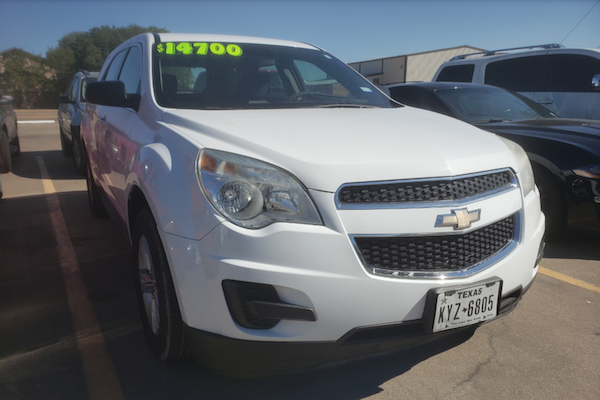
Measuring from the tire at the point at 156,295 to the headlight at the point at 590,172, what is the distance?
3278mm

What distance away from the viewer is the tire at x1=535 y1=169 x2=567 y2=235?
12.7 feet

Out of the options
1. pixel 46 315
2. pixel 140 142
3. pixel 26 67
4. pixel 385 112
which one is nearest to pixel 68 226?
pixel 46 315

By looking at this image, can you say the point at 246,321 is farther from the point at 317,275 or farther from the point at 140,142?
the point at 140,142

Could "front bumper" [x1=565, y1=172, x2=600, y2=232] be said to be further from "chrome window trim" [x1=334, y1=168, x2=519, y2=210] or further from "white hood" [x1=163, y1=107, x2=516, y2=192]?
"chrome window trim" [x1=334, y1=168, x2=519, y2=210]

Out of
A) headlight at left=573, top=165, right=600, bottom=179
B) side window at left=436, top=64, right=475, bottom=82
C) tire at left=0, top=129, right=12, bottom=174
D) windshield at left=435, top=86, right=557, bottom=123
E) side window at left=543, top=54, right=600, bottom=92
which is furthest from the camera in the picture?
side window at left=436, top=64, right=475, bottom=82

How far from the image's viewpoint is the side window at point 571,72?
6.72 meters

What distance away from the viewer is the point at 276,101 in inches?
113

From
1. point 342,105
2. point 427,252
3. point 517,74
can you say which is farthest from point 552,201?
point 517,74

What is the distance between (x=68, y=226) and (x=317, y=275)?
12.6 ft

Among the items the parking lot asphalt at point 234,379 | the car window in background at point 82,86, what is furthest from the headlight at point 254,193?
the car window in background at point 82,86

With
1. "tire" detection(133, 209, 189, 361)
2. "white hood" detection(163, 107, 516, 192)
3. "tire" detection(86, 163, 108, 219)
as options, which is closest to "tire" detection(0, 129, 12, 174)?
"tire" detection(86, 163, 108, 219)

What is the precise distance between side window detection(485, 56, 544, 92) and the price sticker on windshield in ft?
19.2

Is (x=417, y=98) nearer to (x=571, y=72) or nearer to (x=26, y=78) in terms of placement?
(x=571, y=72)

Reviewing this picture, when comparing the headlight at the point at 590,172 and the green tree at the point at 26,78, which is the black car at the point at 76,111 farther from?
the green tree at the point at 26,78
